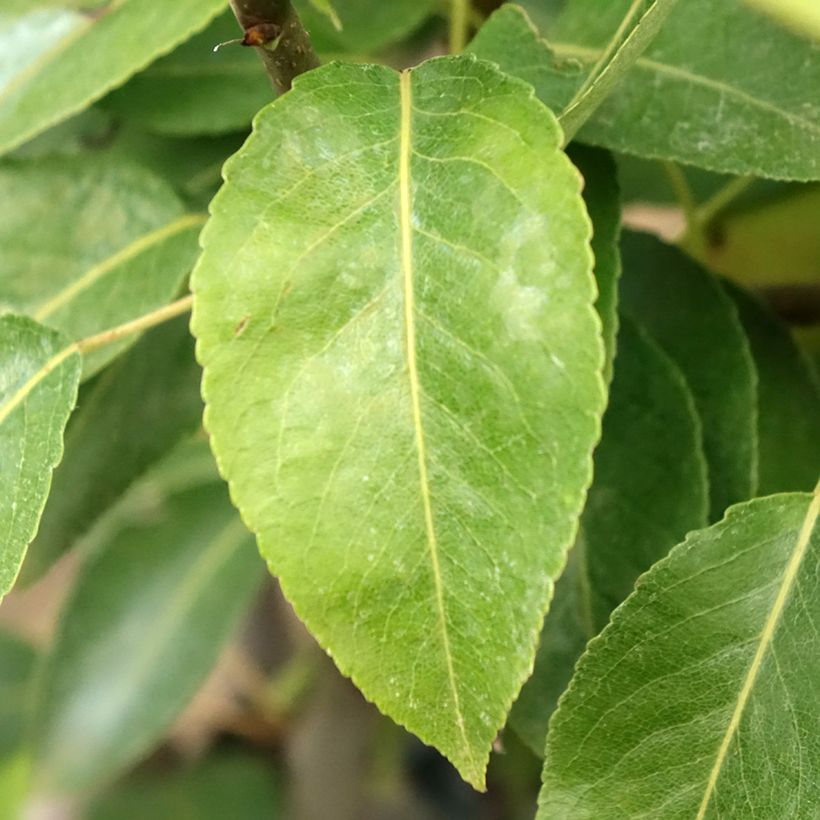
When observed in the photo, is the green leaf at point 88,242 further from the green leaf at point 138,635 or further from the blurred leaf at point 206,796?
the blurred leaf at point 206,796

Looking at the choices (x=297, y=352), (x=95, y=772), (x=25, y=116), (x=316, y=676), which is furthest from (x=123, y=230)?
(x=316, y=676)

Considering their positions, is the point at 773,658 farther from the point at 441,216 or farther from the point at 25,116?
the point at 25,116

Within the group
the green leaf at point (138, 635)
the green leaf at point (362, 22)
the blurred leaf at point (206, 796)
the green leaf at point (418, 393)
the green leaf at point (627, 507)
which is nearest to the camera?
the green leaf at point (418, 393)

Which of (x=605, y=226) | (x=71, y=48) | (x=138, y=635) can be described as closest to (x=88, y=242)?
(x=71, y=48)

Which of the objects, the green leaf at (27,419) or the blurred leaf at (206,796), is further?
the blurred leaf at (206,796)

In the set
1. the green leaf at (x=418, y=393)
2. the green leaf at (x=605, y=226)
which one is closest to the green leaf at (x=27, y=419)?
the green leaf at (x=418, y=393)

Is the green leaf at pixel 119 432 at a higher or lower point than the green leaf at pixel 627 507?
higher
